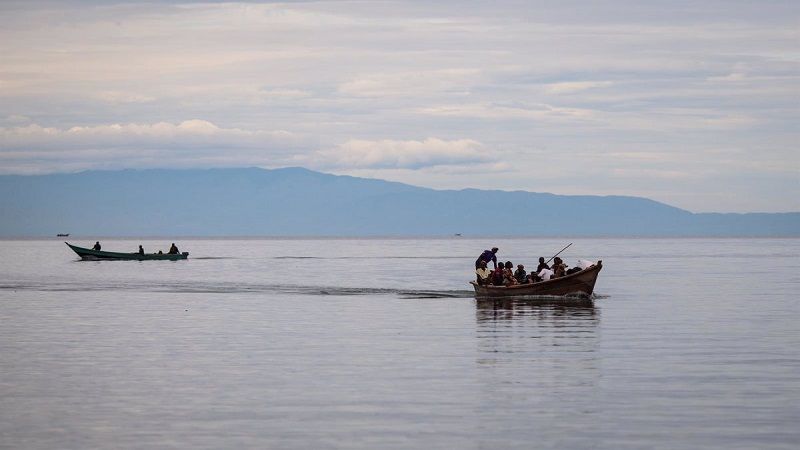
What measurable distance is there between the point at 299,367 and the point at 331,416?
24.9 feet

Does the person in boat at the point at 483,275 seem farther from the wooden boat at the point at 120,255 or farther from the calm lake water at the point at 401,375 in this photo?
the wooden boat at the point at 120,255

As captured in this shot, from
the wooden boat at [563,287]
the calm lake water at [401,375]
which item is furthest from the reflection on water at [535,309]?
the wooden boat at [563,287]

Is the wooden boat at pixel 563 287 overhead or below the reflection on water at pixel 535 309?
overhead

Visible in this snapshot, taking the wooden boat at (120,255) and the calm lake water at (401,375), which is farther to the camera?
the wooden boat at (120,255)

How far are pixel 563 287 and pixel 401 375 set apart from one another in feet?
94.8

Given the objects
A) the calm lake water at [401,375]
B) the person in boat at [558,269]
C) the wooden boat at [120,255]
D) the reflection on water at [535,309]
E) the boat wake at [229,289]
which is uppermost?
the wooden boat at [120,255]

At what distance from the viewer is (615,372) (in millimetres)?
28969

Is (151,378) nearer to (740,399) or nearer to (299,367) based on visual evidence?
(299,367)

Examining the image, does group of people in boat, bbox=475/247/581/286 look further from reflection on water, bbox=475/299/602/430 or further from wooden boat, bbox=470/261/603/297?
reflection on water, bbox=475/299/602/430

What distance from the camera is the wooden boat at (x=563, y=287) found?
Result: 5588 centimetres

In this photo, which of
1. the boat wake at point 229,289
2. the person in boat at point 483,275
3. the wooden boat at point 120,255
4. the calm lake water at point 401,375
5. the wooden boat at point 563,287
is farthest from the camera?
the wooden boat at point 120,255

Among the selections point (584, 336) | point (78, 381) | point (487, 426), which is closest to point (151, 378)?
point (78, 381)

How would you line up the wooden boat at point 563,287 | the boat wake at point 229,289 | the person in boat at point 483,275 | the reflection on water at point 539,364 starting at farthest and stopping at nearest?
the boat wake at point 229,289, the person in boat at point 483,275, the wooden boat at point 563,287, the reflection on water at point 539,364

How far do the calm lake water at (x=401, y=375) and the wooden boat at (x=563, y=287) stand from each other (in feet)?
2.59
